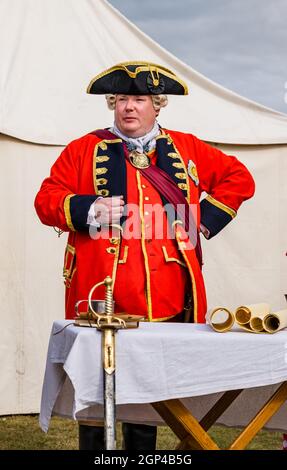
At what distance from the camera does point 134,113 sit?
3635 millimetres

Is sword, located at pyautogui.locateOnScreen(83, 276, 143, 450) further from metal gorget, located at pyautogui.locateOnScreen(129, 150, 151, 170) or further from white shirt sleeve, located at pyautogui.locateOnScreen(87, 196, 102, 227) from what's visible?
metal gorget, located at pyautogui.locateOnScreen(129, 150, 151, 170)

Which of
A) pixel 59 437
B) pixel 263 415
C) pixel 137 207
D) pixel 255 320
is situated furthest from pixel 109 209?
pixel 59 437

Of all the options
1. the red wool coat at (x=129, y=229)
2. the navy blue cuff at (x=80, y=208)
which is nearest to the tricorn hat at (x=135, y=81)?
the red wool coat at (x=129, y=229)

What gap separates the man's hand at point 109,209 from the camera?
3428 mm

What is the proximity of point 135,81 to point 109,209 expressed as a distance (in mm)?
533

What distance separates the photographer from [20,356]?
554 centimetres

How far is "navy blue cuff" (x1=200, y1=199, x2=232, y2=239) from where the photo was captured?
149 inches

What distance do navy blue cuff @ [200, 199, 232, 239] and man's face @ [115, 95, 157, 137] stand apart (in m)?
0.39

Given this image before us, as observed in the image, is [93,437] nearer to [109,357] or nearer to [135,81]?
[109,357]

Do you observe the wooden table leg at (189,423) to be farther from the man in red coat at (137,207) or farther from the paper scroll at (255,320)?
the man in red coat at (137,207)

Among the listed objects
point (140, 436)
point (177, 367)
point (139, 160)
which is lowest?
point (140, 436)

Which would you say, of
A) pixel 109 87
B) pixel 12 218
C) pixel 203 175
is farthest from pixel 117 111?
pixel 12 218

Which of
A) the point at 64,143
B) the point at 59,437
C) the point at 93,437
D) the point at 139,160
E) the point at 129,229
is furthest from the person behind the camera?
the point at 64,143

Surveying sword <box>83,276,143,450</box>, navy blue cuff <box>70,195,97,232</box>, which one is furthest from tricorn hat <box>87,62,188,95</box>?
sword <box>83,276,143,450</box>
